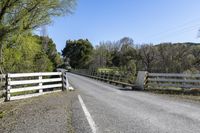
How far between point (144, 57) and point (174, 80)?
52.7 m

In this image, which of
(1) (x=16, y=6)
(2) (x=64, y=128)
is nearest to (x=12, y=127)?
(2) (x=64, y=128)

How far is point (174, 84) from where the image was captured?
58.1 ft

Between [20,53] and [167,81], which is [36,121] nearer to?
[167,81]

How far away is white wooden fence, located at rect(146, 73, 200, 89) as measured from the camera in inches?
671

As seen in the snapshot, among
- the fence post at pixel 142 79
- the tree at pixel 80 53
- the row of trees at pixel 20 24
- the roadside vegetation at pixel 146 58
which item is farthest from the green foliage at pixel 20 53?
the tree at pixel 80 53

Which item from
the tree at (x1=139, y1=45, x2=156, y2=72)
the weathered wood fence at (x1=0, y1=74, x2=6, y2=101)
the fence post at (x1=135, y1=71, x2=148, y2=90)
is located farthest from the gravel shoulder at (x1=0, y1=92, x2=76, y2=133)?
the tree at (x1=139, y1=45, x2=156, y2=72)

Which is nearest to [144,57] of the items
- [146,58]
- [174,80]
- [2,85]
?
[146,58]

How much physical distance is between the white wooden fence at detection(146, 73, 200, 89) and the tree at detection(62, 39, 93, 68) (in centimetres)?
5922

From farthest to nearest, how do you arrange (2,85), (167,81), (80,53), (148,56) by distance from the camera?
(80,53) → (148,56) → (167,81) → (2,85)

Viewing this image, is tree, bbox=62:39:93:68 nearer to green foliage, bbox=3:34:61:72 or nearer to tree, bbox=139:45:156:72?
tree, bbox=139:45:156:72

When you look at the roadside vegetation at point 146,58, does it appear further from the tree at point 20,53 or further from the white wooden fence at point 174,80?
the white wooden fence at point 174,80

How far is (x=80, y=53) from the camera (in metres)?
83.2

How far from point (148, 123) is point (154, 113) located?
1675 mm

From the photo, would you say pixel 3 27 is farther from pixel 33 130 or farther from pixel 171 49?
pixel 171 49
